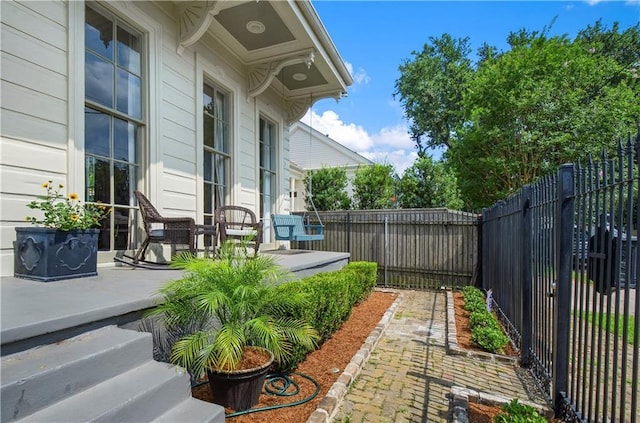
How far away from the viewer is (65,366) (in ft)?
4.79

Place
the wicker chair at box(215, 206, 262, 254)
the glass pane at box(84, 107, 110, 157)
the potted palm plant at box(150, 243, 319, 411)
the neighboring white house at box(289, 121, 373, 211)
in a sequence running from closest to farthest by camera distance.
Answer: the potted palm plant at box(150, 243, 319, 411) < the glass pane at box(84, 107, 110, 157) < the wicker chair at box(215, 206, 262, 254) < the neighboring white house at box(289, 121, 373, 211)

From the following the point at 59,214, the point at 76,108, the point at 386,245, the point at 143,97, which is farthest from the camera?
the point at 386,245

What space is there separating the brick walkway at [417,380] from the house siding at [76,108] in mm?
3028

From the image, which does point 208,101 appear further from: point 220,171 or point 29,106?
point 29,106

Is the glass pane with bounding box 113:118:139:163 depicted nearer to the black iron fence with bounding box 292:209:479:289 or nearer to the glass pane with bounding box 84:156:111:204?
the glass pane with bounding box 84:156:111:204

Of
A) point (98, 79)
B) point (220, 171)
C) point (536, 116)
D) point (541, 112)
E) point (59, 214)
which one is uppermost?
point (541, 112)

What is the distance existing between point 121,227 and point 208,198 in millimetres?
1523

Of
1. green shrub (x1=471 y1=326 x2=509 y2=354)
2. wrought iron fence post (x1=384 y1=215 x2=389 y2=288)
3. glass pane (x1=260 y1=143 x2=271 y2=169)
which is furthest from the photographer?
wrought iron fence post (x1=384 y1=215 x2=389 y2=288)

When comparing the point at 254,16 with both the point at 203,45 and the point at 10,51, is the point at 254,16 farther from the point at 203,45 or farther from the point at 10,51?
the point at 10,51

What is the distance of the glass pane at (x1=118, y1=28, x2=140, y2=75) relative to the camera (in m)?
3.65

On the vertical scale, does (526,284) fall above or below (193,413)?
above

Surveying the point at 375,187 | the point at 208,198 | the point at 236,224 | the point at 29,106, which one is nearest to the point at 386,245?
the point at 236,224

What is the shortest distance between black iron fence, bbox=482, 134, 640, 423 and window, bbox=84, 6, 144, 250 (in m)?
4.17

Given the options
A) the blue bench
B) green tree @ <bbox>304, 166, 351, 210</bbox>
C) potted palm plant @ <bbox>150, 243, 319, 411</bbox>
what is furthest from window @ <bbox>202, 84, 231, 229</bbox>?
green tree @ <bbox>304, 166, 351, 210</bbox>
